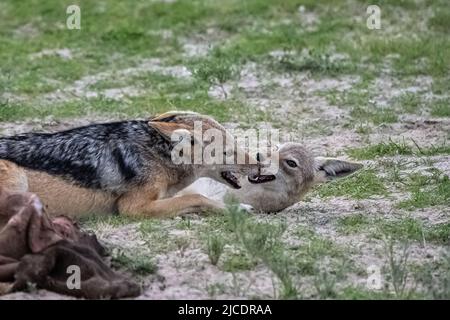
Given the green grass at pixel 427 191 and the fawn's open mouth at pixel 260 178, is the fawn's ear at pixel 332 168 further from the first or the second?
the green grass at pixel 427 191

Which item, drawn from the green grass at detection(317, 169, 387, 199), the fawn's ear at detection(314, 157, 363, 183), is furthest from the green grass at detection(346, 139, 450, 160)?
the fawn's ear at detection(314, 157, 363, 183)

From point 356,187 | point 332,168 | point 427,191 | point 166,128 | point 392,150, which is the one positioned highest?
point 392,150

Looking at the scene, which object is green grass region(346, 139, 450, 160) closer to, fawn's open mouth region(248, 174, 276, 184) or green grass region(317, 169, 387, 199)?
green grass region(317, 169, 387, 199)

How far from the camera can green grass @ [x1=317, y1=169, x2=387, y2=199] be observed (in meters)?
10.2

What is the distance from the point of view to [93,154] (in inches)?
372

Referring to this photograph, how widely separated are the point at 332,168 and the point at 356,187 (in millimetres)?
426

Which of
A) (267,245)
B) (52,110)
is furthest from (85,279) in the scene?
(52,110)

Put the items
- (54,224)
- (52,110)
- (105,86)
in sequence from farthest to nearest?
1. (105,86)
2. (52,110)
3. (54,224)

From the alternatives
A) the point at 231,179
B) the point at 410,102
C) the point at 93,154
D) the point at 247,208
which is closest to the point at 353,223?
the point at 247,208

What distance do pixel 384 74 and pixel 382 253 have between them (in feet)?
22.4

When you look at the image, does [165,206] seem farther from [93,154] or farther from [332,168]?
[332,168]

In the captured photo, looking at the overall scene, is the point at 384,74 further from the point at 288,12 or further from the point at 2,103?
the point at 2,103

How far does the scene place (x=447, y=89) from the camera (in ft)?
45.9

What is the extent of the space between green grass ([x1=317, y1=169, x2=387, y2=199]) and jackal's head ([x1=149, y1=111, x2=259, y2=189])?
1.02 m
